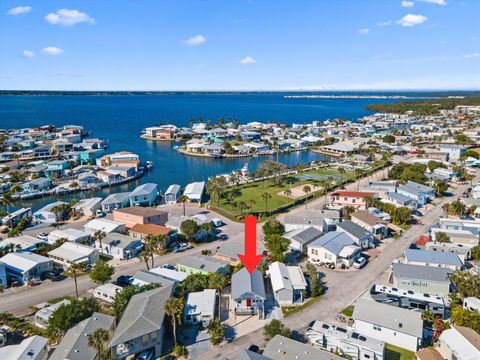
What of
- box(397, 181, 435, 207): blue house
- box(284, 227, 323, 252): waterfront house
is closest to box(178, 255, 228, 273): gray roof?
box(284, 227, 323, 252): waterfront house

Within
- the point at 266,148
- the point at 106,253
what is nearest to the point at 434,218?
the point at 106,253

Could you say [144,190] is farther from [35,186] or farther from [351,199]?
[351,199]

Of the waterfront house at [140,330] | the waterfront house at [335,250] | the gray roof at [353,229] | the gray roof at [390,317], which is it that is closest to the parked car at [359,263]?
the waterfront house at [335,250]

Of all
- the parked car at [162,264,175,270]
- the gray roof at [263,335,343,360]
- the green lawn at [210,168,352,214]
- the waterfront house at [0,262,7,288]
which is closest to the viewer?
the gray roof at [263,335,343,360]

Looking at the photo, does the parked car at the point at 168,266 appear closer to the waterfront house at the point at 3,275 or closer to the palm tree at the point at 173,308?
the palm tree at the point at 173,308

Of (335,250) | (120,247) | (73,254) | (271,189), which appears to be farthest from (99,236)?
(271,189)

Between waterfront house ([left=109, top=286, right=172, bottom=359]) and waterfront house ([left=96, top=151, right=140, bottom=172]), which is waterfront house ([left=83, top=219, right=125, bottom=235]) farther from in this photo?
waterfront house ([left=96, top=151, right=140, bottom=172])
